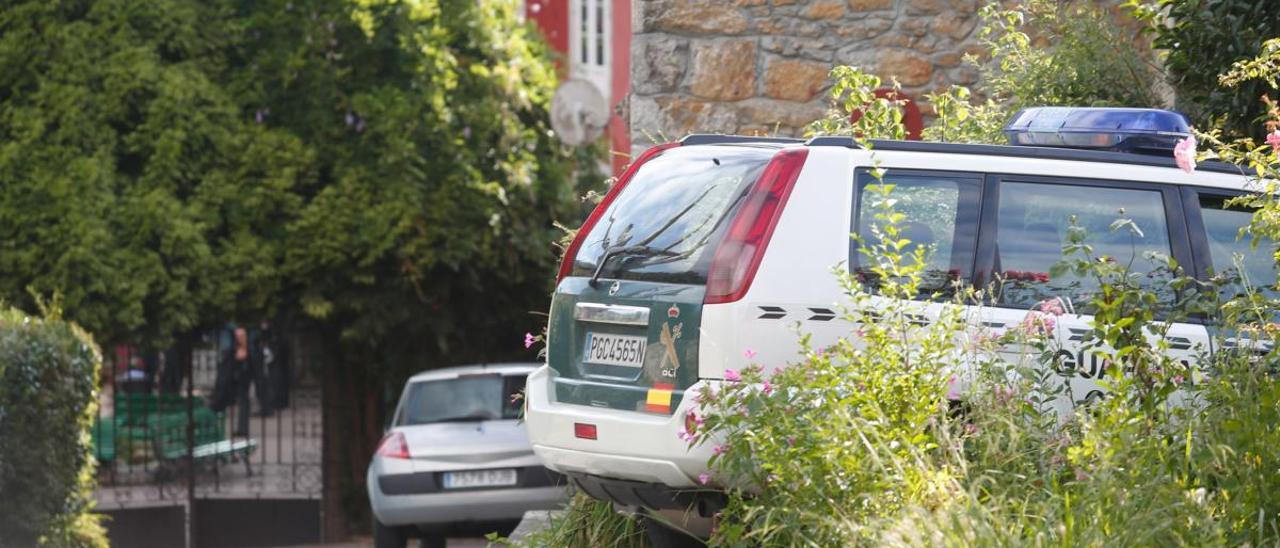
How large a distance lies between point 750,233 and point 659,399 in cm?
62

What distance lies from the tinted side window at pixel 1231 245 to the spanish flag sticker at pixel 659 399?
6.29ft

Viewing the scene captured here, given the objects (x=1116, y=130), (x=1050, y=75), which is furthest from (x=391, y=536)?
(x=1116, y=130)

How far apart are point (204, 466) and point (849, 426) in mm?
13441

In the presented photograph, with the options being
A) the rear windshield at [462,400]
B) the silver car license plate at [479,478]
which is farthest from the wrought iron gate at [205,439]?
the silver car license plate at [479,478]

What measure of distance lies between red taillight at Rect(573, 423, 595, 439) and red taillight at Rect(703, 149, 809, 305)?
2.10ft

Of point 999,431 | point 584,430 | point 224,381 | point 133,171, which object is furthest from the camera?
point 224,381

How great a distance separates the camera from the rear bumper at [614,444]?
5703mm

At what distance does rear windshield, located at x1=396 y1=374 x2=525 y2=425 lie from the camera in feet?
42.6

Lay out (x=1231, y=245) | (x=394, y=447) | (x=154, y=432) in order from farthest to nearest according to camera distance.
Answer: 1. (x=154, y=432)
2. (x=394, y=447)
3. (x=1231, y=245)

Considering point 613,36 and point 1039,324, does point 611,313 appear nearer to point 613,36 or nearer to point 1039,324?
point 1039,324

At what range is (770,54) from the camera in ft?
33.4

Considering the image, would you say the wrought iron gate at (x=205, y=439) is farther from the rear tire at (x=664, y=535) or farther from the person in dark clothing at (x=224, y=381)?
the rear tire at (x=664, y=535)

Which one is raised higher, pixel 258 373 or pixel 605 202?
pixel 605 202

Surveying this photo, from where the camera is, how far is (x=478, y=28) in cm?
1731
